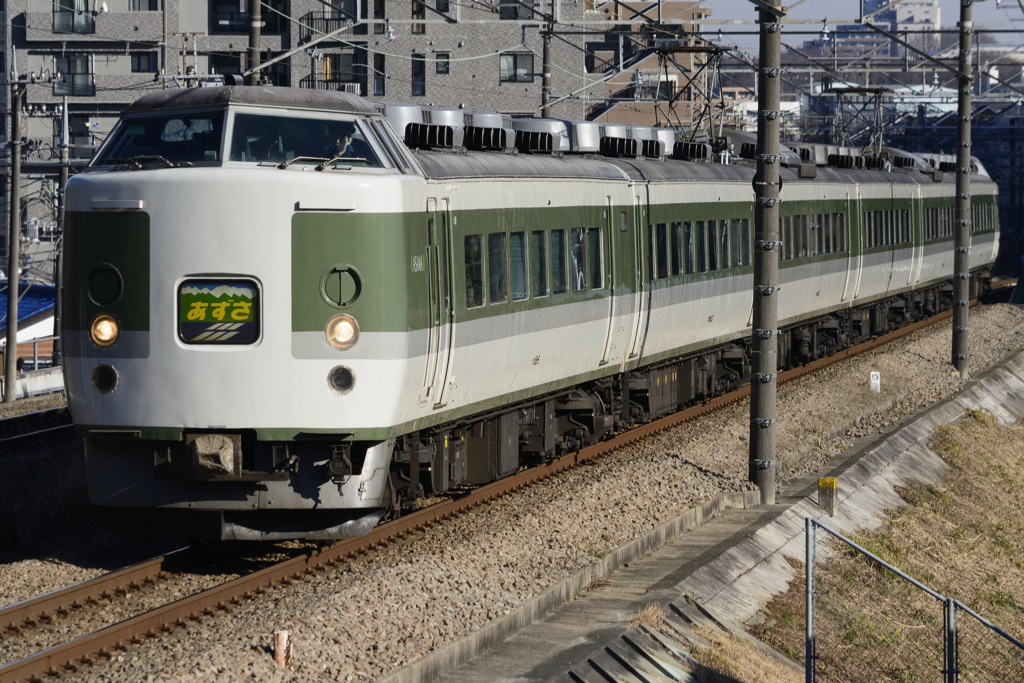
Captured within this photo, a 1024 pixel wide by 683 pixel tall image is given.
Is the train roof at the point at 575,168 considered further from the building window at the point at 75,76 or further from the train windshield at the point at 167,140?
the building window at the point at 75,76

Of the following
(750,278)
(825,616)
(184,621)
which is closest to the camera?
(184,621)

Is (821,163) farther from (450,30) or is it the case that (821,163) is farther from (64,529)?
(450,30)

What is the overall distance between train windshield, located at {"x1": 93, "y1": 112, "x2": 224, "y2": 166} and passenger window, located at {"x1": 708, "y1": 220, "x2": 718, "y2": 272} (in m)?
10.4

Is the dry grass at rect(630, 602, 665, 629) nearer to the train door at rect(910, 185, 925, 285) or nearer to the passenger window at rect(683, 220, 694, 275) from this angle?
the passenger window at rect(683, 220, 694, 275)

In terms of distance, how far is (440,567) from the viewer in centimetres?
1099

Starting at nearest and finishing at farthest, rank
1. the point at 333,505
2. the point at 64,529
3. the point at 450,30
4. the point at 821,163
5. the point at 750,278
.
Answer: the point at 333,505 → the point at 64,529 → the point at 750,278 → the point at 821,163 → the point at 450,30

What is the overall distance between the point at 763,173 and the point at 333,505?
22.9 ft

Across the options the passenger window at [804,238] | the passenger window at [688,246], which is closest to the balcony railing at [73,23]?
the passenger window at [804,238]

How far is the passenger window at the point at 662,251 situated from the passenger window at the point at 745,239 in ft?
11.5

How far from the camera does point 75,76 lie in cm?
5953

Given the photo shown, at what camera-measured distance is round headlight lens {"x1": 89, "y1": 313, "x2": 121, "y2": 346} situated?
415 inches

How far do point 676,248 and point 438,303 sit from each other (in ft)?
25.1

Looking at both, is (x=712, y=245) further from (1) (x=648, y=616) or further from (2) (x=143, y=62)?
(2) (x=143, y=62)

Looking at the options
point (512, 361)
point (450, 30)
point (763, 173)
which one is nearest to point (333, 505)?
point (512, 361)
